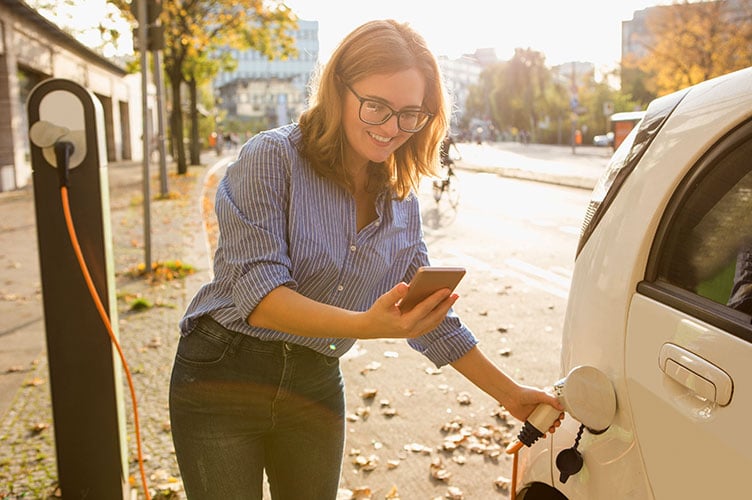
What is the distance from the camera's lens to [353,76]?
194 centimetres

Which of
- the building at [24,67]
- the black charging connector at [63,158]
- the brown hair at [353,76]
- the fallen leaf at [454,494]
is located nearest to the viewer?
the brown hair at [353,76]

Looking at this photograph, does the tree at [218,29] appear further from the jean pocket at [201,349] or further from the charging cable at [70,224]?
the jean pocket at [201,349]

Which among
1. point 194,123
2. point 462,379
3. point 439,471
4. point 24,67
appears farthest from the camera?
point 194,123

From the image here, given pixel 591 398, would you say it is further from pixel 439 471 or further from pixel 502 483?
pixel 439 471

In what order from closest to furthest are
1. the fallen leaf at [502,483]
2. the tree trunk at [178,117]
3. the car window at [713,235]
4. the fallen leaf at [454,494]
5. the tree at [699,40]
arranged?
the car window at [713,235], the fallen leaf at [454,494], the fallen leaf at [502,483], the tree trunk at [178,117], the tree at [699,40]

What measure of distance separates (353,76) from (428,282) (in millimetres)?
662

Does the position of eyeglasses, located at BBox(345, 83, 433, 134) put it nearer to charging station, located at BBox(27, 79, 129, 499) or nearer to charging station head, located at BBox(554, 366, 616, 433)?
charging station head, located at BBox(554, 366, 616, 433)

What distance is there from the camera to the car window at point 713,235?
150cm

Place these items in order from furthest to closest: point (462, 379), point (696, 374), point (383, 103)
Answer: point (462, 379)
point (383, 103)
point (696, 374)

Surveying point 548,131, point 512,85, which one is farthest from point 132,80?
point 512,85

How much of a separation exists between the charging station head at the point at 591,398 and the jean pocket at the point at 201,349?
2.85ft

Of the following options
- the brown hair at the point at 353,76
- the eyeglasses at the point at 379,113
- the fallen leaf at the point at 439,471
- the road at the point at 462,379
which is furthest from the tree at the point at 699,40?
the eyeglasses at the point at 379,113

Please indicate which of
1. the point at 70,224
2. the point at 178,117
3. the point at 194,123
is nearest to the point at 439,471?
the point at 70,224

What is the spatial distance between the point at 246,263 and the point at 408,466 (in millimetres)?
2725
